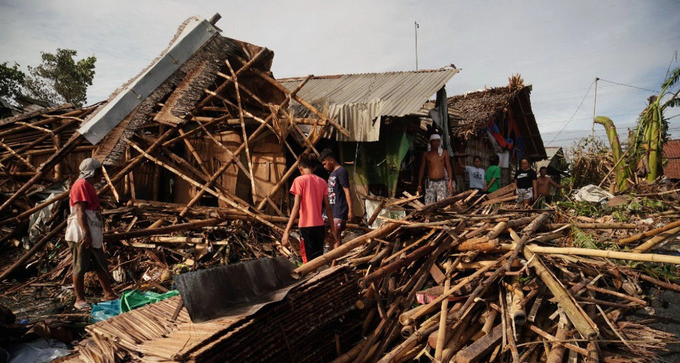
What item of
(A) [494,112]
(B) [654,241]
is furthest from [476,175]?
(B) [654,241]

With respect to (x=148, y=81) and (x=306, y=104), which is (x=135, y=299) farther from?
(x=306, y=104)

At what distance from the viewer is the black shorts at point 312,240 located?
452cm

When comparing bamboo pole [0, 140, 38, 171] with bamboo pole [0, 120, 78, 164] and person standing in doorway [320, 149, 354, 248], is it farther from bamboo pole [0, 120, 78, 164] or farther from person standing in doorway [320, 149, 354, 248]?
person standing in doorway [320, 149, 354, 248]

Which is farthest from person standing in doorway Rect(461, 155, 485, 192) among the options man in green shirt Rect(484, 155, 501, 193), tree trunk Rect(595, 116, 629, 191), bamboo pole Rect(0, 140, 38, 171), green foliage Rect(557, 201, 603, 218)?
bamboo pole Rect(0, 140, 38, 171)

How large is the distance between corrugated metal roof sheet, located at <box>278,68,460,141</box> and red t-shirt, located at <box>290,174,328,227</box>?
299 centimetres

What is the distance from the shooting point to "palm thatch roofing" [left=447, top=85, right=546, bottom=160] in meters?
9.71

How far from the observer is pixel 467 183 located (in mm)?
10539

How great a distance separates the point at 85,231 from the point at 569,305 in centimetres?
507

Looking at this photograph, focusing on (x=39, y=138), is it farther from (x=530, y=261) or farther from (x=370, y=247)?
(x=530, y=261)

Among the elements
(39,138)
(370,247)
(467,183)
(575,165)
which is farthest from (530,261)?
(575,165)

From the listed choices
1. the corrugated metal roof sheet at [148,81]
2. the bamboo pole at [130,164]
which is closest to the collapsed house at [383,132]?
the corrugated metal roof sheet at [148,81]

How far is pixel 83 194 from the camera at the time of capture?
170 inches

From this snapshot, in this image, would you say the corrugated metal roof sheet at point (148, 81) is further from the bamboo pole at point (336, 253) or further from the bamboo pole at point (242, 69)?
the bamboo pole at point (336, 253)

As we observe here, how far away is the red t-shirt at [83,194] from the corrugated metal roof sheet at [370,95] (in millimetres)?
4167
